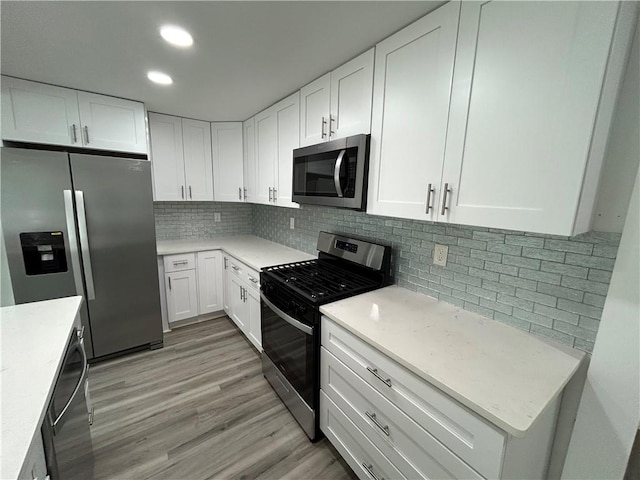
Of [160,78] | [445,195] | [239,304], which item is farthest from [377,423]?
[160,78]

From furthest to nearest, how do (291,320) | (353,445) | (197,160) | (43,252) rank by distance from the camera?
1. (197,160)
2. (43,252)
3. (291,320)
4. (353,445)

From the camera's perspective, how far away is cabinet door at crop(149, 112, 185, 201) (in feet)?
8.92

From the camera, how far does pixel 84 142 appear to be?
2.18m

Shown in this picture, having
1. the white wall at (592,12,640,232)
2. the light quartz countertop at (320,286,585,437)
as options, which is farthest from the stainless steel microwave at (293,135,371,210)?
the white wall at (592,12,640,232)

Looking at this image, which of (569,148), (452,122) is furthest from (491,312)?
(452,122)

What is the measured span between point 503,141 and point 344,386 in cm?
134

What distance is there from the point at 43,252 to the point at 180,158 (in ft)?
4.85

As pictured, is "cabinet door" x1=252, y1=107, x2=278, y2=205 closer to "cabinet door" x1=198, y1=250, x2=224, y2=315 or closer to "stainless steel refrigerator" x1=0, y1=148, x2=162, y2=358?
"cabinet door" x1=198, y1=250, x2=224, y2=315

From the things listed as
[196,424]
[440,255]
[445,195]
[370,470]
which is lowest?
[196,424]

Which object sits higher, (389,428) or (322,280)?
(322,280)

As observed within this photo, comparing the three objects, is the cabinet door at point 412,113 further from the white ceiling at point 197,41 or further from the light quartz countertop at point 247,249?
the light quartz countertop at point 247,249

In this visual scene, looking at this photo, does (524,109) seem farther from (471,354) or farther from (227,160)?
(227,160)

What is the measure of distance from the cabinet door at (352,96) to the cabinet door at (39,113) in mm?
2156

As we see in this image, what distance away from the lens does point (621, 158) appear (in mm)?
898
